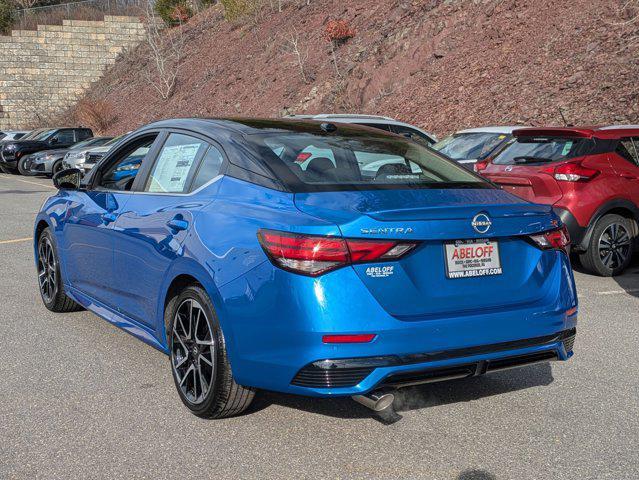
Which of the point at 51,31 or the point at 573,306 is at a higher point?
Answer: the point at 51,31

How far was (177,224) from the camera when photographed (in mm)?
4312

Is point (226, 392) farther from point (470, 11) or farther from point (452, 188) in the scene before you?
point (470, 11)

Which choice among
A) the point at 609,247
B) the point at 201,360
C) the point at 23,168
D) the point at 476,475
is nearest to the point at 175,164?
the point at 201,360

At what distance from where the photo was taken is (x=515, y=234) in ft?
12.7

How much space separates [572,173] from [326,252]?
5.43 meters

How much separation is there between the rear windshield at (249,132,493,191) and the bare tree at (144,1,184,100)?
35793mm

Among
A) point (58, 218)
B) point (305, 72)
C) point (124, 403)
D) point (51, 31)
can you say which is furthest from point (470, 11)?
point (51, 31)

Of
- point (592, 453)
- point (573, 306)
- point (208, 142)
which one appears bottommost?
point (592, 453)

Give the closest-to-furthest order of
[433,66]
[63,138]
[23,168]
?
[433,66]
[23,168]
[63,138]

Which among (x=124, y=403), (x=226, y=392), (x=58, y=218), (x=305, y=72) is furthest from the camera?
(x=305, y=72)

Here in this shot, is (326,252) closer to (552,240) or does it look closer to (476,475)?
(476,475)

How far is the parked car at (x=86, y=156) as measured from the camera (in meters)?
21.7

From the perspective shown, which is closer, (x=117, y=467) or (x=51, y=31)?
(x=117, y=467)

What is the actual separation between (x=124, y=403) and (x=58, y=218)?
7.59ft
